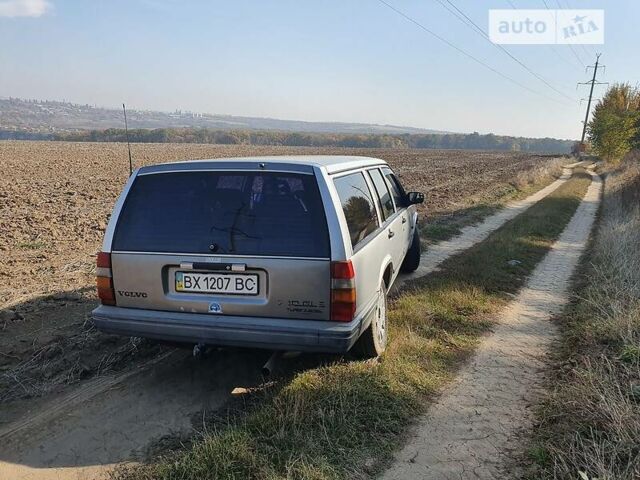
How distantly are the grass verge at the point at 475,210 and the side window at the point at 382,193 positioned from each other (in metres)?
5.00

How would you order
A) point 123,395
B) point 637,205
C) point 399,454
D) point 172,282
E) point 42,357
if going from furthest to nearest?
point 637,205
point 42,357
point 123,395
point 172,282
point 399,454

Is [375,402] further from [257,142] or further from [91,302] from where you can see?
[257,142]

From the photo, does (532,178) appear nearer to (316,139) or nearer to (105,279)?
(105,279)

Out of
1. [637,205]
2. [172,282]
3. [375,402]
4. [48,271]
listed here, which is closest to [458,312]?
[375,402]

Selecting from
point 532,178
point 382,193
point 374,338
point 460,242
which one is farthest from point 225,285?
point 532,178

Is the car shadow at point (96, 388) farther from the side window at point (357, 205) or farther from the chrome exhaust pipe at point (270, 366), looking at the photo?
the side window at point (357, 205)

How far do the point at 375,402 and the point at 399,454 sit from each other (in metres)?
0.51

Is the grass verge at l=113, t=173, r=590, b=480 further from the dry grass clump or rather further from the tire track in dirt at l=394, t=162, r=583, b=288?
the dry grass clump

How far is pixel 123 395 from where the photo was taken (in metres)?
3.74

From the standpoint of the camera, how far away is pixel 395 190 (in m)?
6.03

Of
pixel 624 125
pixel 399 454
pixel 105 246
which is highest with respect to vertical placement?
pixel 624 125

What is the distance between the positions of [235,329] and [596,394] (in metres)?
2.59

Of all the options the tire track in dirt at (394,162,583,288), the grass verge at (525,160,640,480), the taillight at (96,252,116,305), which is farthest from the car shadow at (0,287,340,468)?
the tire track in dirt at (394,162,583,288)

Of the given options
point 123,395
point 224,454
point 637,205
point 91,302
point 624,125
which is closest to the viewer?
point 224,454
